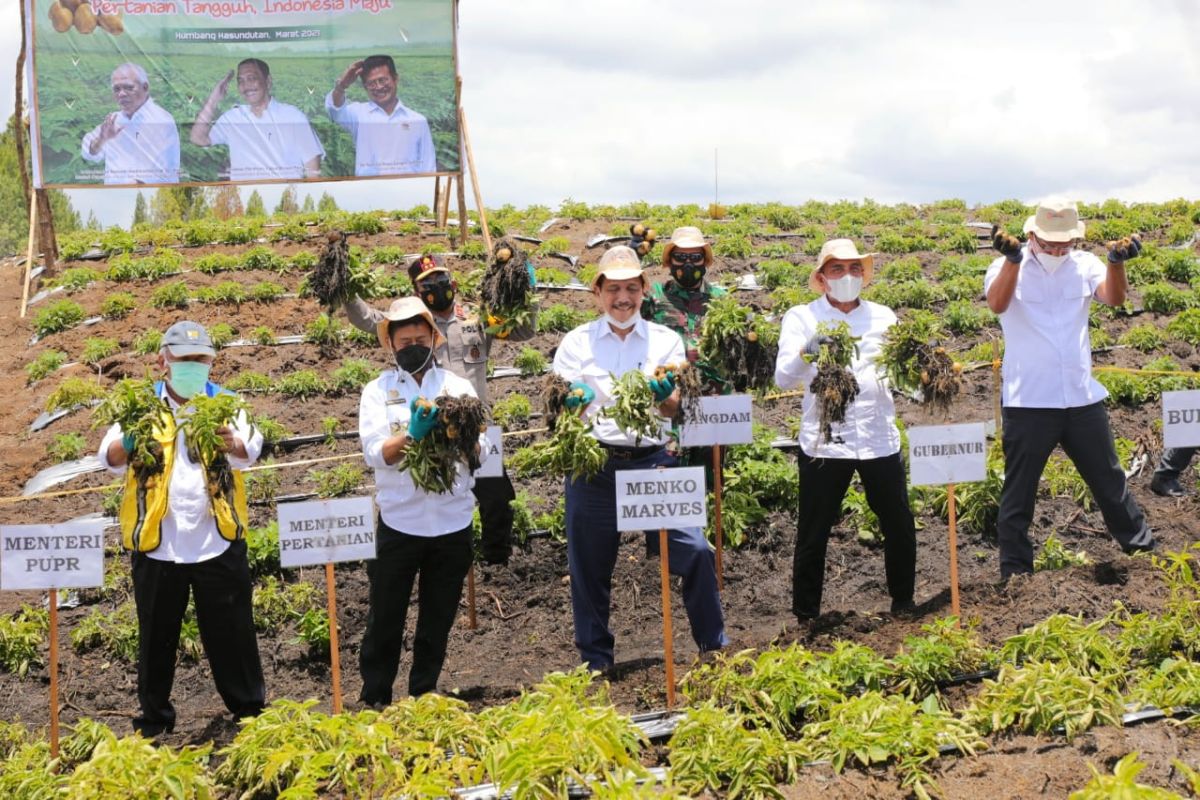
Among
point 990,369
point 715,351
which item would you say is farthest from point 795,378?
point 990,369

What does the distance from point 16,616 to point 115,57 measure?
9427 millimetres

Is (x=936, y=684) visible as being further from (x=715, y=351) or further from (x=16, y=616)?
(x=16, y=616)

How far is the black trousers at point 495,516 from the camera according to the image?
7785 millimetres

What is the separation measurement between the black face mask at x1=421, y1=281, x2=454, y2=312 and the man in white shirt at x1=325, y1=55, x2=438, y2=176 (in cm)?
870

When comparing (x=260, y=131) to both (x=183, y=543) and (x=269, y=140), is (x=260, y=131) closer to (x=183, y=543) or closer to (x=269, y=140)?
(x=269, y=140)

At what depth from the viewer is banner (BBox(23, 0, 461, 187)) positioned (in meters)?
14.6

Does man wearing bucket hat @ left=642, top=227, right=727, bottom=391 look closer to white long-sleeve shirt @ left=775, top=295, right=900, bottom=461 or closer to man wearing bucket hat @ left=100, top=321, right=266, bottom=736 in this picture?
white long-sleeve shirt @ left=775, top=295, right=900, bottom=461

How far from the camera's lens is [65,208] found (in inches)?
1642

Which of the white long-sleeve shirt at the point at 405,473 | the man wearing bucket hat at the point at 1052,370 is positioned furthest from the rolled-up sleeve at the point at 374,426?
the man wearing bucket hat at the point at 1052,370

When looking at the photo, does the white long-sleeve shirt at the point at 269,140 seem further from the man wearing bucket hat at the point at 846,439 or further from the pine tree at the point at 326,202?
the pine tree at the point at 326,202

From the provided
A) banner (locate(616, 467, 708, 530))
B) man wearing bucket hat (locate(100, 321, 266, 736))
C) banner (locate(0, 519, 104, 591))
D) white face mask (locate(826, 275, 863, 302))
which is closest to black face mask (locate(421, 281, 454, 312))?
man wearing bucket hat (locate(100, 321, 266, 736))

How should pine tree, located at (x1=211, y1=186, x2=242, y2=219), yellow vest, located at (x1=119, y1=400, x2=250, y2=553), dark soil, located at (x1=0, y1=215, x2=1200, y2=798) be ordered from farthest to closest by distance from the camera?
pine tree, located at (x1=211, y1=186, x2=242, y2=219) < yellow vest, located at (x1=119, y1=400, x2=250, y2=553) < dark soil, located at (x1=0, y1=215, x2=1200, y2=798)

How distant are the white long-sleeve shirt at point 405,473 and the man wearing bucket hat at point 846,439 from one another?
1.80 m

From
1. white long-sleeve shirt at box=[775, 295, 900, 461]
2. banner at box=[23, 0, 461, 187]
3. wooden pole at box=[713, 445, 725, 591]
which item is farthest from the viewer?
banner at box=[23, 0, 461, 187]
